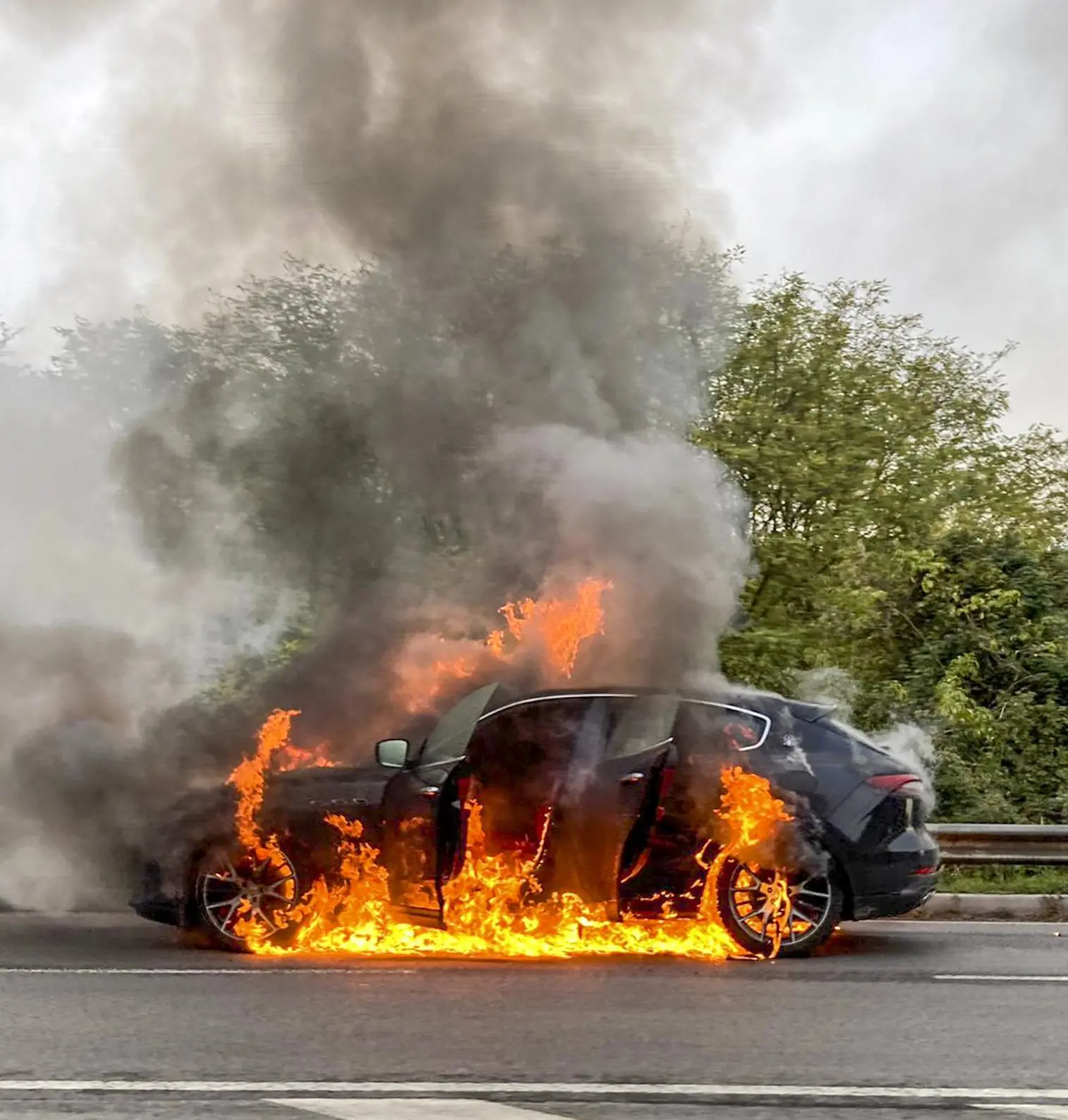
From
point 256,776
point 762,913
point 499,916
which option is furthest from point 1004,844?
point 256,776

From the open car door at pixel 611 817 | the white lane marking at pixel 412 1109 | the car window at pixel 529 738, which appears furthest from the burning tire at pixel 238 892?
the white lane marking at pixel 412 1109

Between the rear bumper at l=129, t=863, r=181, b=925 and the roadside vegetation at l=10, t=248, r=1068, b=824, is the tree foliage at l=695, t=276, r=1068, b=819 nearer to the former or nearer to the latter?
the roadside vegetation at l=10, t=248, r=1068, b=824

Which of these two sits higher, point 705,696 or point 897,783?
point 705,696

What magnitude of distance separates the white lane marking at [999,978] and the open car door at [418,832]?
249 centimetres

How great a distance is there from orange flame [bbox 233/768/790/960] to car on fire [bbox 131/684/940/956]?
0.07 metres

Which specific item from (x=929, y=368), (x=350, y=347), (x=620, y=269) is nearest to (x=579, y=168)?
(x=620, y=269)

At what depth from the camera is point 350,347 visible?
12.4 m

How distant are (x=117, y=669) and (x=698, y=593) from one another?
4409mm

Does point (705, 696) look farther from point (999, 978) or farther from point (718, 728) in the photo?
point (999, 978)

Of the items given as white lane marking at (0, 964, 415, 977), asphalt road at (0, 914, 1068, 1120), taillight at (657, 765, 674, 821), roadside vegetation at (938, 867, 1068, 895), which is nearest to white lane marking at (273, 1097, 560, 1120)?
asphalt road at (0, 914, 1068, 1120)

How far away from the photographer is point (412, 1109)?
494cm

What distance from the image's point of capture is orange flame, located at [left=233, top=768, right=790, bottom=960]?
27.0 ft

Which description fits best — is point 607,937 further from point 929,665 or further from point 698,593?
point 929,665

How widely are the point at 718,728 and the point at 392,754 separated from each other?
1706mm
